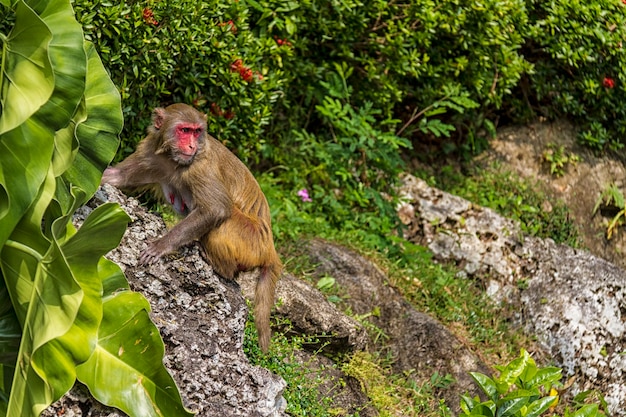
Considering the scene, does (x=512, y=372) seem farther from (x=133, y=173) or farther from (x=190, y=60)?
(x=190, y=60)

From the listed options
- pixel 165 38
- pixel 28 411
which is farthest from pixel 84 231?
pixel 165 38

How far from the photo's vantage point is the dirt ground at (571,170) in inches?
400

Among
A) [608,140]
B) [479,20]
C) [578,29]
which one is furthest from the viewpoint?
[608,140]

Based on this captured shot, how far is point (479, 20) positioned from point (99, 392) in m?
6.03

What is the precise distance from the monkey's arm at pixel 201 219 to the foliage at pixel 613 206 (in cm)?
562

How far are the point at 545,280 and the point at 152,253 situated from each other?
4712 mm

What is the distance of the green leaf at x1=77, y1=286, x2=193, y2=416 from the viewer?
14.0 ft

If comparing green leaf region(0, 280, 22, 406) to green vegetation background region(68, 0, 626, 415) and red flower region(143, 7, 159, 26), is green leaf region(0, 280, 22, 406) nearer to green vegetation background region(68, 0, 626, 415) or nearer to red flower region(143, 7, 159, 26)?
green vegetation background region(68, 0, 626, 415)

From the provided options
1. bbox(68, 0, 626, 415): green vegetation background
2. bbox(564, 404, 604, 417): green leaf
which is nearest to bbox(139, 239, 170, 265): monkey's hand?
bbox(68, 0, 626, 415): green vegetation background

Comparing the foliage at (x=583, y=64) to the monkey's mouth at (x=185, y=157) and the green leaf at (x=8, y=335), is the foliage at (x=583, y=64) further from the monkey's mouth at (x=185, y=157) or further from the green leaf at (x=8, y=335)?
the green leaf at (x=8, y=335)

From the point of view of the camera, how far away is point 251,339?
588cm

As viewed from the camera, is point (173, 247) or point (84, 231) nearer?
point (84, 231)

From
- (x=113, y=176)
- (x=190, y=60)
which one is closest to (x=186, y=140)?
(x=113, y=176)

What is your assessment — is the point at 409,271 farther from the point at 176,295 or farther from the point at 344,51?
the point at 176,295
